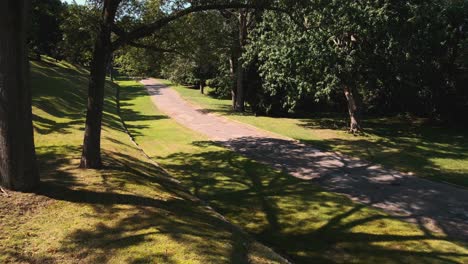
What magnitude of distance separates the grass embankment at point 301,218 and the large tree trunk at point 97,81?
3150mm

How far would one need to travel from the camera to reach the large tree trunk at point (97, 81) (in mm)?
10234

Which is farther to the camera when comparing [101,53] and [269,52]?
[269,52]

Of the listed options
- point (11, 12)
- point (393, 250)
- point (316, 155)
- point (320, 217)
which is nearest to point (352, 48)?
point (316, 155)

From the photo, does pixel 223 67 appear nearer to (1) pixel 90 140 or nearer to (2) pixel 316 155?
(2) pixel 316 155

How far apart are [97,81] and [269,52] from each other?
13.5 m

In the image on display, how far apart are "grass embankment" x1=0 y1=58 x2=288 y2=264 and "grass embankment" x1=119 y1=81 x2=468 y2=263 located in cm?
112

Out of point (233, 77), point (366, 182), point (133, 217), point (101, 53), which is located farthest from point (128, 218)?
point (233, 77)

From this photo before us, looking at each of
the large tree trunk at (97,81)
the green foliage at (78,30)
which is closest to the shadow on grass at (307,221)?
the large tree trunk at (97,81)

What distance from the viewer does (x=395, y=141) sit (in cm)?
2011

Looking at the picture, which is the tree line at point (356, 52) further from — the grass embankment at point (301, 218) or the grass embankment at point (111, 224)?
the grass embankment at point (111, 224)

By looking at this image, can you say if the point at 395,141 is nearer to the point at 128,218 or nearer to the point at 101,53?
the point at 101,53

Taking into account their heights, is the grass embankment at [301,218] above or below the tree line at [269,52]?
below

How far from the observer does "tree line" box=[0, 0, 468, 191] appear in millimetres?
7508

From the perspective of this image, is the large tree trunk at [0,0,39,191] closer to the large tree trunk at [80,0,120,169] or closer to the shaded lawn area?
the large tree trunk at [80,0,120,169]
